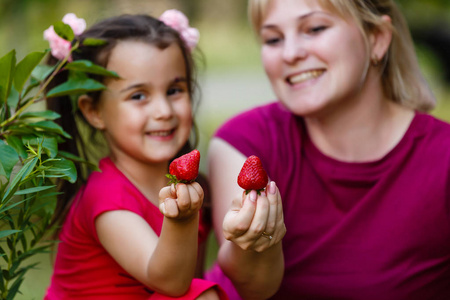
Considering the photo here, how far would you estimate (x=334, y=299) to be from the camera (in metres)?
2.72

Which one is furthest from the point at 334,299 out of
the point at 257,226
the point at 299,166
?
the point at 257,226

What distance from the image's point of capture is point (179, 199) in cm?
176

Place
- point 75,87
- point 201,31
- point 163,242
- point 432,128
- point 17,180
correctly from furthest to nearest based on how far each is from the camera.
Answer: point 201,31 < point 432,128 < point 75,87 < point 163,242 < point 17,180

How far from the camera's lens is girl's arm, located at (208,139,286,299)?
1775 millimetres

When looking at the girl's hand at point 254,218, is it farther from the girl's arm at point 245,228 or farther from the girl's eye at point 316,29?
the girl's eye at point 316,29

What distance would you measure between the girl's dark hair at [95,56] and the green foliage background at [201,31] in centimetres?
29

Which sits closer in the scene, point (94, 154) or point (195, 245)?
point (195, 245)

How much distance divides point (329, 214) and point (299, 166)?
0.79 feet

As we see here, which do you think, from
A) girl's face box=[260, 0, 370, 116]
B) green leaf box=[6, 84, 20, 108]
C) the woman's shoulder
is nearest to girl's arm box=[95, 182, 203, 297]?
green leaf box=[6, 84, 20, 108]

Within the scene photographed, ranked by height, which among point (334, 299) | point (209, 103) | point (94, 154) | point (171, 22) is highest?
point (209, 103)

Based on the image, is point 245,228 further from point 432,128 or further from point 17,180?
point 432,128

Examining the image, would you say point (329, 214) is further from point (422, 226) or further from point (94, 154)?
point (94, 154)

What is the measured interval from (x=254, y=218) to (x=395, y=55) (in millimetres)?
1544


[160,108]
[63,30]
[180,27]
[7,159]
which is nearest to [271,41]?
[180,27]
